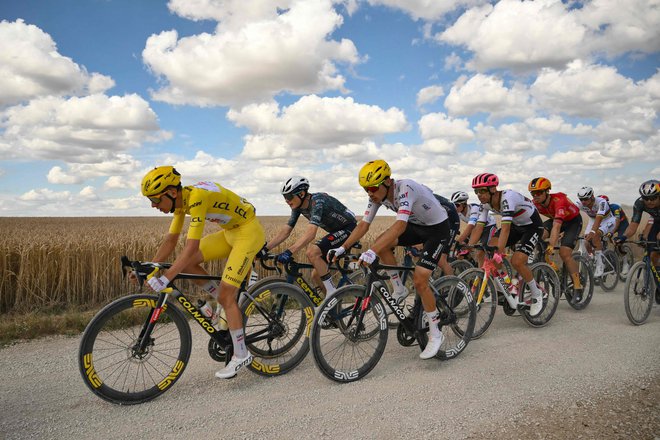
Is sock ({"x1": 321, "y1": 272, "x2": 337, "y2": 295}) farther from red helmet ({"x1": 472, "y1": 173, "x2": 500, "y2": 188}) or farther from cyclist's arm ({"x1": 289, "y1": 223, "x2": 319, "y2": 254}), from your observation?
red helmet ({"x1": 472, "y1": 173, "x2": 500, "y2": 188})

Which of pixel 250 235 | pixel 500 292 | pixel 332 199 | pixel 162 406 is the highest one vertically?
pixel 332 199

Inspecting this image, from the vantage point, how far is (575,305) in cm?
863

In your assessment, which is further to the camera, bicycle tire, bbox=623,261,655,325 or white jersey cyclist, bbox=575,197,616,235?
white jersey cyclist, bbox=575,197,616,235

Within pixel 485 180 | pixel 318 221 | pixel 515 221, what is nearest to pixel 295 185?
pixel 318 221

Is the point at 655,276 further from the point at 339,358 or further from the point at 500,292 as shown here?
the point at 339,358

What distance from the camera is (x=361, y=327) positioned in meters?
5.03

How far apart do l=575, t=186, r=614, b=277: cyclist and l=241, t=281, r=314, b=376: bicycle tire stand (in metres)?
7.94

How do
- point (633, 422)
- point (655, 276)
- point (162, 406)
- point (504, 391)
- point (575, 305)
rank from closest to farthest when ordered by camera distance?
point (633, 422) < point (162, 406) < point (504, 391) < point (655, 276) < point (575, 305)

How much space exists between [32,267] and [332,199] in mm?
5790

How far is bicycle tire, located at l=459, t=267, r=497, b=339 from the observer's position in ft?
21.4

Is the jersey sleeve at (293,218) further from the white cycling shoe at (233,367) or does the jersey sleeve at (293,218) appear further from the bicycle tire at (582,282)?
the bicycle tire at (582,282)

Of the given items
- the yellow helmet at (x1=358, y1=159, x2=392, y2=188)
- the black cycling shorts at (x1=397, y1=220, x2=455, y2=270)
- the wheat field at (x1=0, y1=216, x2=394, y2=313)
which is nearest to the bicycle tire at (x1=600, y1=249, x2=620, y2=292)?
the black cycling shorts at (x1=397, y1=220, x2=455, y2=270)

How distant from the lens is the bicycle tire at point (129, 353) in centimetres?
418

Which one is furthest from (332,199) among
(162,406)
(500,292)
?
(162,406)
